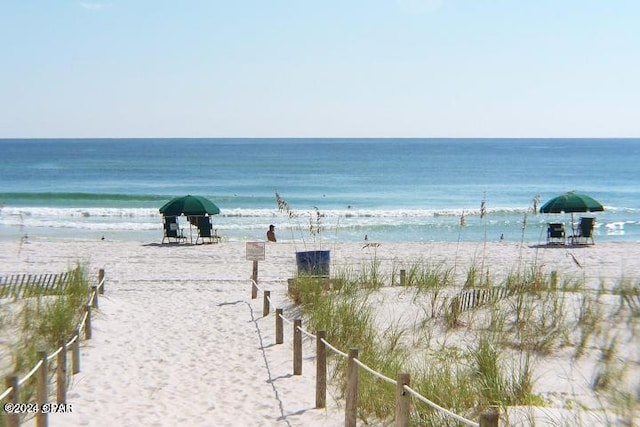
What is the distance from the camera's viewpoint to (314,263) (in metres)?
12.7

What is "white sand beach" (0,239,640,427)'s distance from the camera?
7.20 metres

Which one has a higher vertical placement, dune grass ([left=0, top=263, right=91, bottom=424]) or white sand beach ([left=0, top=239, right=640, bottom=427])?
dune grass ([left=0, top=263, right=91, bottom=424])

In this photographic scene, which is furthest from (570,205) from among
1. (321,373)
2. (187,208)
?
(321,373)

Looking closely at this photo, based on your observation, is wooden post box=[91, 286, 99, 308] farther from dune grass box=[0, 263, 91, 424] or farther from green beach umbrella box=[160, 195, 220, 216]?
green beach umbrella box=[160, 195, 220, 216]

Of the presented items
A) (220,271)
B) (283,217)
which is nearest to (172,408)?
(220,271)

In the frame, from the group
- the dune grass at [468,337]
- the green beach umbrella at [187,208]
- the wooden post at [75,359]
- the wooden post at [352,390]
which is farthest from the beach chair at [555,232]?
the wooden post at [352,390]

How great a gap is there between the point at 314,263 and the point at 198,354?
3659mm

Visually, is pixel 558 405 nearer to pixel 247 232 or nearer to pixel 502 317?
pixel 502 317

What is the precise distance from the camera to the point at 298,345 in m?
8.29

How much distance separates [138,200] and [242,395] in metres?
36.3

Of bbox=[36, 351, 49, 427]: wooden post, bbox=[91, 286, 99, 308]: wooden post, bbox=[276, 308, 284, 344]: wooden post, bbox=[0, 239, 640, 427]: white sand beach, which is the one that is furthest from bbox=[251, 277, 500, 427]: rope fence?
bbox=[91, 286, 99, 308]: wooden post

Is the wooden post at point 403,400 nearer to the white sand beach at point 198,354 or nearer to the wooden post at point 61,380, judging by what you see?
the white sand beach at point 198,354

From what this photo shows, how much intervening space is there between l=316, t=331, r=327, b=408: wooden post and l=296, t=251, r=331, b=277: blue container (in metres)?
5.16

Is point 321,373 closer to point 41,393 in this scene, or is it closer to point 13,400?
point 41,393
